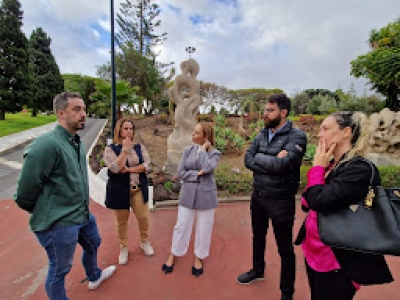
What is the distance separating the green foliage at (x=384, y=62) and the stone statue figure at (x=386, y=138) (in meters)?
5.16

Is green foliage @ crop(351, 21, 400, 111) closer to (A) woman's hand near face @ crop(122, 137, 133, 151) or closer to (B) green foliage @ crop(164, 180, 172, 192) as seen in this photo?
(B) green foliage @ crop(164, 180, 172, 192)

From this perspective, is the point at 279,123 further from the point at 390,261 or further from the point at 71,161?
the point at 390,261

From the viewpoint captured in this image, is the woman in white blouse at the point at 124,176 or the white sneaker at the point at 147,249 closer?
the woman in white blouse at the point at 124,176

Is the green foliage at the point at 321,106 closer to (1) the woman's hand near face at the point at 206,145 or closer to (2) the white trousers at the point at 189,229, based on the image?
(1) the woman's hand near face at the point at 206,145

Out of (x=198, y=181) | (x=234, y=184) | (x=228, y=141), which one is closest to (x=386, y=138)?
(x=228, y=141)

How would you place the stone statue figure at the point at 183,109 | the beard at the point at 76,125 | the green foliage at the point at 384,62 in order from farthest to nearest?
the green foliage at the point at 384,62
the stone statue figure at the point at 183,109
the beard at the point at 76,125

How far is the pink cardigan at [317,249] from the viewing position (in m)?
1.48

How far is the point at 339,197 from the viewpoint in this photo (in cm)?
133

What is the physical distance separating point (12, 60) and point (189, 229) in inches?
638

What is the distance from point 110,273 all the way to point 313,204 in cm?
229

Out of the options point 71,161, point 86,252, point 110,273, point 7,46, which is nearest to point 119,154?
point 71,161

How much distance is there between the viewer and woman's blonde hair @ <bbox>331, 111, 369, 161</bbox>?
4.68ft

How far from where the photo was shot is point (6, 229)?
371 centimetres

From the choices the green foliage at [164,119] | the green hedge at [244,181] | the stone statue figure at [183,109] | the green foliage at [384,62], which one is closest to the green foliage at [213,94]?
the green foliage at [164,119]
